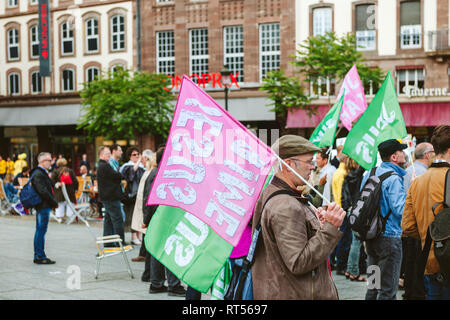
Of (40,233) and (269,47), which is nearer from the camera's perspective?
(40,233)

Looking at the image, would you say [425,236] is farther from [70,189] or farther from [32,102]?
[32,102]

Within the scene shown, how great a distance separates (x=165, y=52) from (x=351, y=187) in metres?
25.9

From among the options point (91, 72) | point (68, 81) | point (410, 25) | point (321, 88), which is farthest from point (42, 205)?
point (68, 81)

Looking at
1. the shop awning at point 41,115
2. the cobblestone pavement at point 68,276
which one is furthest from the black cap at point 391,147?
the shop awning at point 41,115

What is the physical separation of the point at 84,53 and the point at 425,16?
20.4m

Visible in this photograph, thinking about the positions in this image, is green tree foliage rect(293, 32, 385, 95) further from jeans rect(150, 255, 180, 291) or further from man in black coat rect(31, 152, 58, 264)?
jeans rect(150, 255, 180, 291)

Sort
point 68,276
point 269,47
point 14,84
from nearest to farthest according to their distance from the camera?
point 68,276
point 269,47
point 14,84

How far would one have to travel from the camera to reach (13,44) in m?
39.7

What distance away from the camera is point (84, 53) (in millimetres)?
36344

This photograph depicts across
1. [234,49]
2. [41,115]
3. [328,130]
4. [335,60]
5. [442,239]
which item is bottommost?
[442,239]

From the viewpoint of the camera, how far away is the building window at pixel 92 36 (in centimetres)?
3625

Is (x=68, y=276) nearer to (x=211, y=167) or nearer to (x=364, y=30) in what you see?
(x=211, y=167)

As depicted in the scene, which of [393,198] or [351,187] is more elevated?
[393,198]
